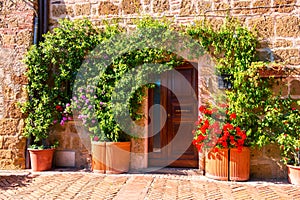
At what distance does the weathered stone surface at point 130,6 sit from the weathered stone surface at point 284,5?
2.33 m

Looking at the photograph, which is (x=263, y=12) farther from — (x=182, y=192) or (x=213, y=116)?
(x=182, y=192)

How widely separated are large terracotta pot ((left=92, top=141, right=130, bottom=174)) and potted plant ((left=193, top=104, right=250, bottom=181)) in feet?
4.11

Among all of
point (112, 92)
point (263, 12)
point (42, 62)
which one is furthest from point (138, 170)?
point (263, 12)

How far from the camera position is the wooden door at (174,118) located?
477 cm

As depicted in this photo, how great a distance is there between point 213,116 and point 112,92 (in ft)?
5.72

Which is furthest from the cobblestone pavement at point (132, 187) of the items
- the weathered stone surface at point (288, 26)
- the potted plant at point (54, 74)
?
the weathered stone surface at point (288, 26)

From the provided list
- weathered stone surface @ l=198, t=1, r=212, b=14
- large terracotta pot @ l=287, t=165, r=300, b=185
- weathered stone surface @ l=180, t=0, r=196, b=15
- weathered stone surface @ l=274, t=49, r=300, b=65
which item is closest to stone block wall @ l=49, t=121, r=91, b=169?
weathered stone surface @ l=180, t=0, r=196, b=15

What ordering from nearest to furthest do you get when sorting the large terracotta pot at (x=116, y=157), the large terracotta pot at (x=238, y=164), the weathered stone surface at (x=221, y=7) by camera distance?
the large terracotta pot at (x=238, y=164) < the large terracotta pot at (x=116, y=157) < the weathered stone surface at (x=221, y=7)

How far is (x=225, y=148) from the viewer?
3.97 meters

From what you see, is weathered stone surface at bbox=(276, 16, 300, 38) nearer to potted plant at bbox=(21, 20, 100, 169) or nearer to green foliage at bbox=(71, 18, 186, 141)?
green foliage at bbox=(71, 18, 186, 141)

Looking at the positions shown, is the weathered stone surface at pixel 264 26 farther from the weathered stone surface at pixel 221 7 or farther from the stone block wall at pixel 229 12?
the weathered stone surface at pixel 221 7

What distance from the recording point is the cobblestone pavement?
3395 millimetres

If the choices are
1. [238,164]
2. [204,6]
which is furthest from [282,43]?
[238,164]

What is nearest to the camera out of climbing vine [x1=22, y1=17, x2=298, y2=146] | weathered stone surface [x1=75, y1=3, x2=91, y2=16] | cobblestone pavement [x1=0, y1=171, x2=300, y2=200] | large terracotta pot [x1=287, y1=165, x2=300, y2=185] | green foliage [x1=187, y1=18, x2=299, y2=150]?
cobblestone pavement [x1=0, y1=171, x2=300, y2=200]
